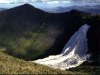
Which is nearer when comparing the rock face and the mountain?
the rock face

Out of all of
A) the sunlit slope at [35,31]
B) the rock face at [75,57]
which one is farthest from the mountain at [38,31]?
the rock face at [75,57]

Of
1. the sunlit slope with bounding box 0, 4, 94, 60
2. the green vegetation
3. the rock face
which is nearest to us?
the rock face

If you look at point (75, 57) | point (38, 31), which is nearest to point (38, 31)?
point (38, 31)

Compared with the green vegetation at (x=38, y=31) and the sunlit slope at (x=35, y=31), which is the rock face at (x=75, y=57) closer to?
the green vegetation at (x=38, y=31)

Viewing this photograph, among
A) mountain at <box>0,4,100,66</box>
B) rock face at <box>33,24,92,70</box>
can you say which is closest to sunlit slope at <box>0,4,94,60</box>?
mountain at <box>0,4,100,66</box>

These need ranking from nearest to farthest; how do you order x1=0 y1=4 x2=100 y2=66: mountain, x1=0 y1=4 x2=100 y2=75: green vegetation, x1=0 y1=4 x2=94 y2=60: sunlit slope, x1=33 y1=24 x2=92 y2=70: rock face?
x1=33 y1=24 x2=92 y2=70: rock face < x1=0 y1=4 x2=100 y2=75: green vegetation < x1=0 y1=4 x2=100 y2=66: mountain < x1=0 y1=4 x2=94 y2=60: sunlit slope

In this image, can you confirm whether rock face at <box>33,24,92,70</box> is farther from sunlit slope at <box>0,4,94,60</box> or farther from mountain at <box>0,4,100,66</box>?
sunlit slope at <box>0,4,94,60</box>

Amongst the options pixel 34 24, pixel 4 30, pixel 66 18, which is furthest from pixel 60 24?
pixel 4 30
